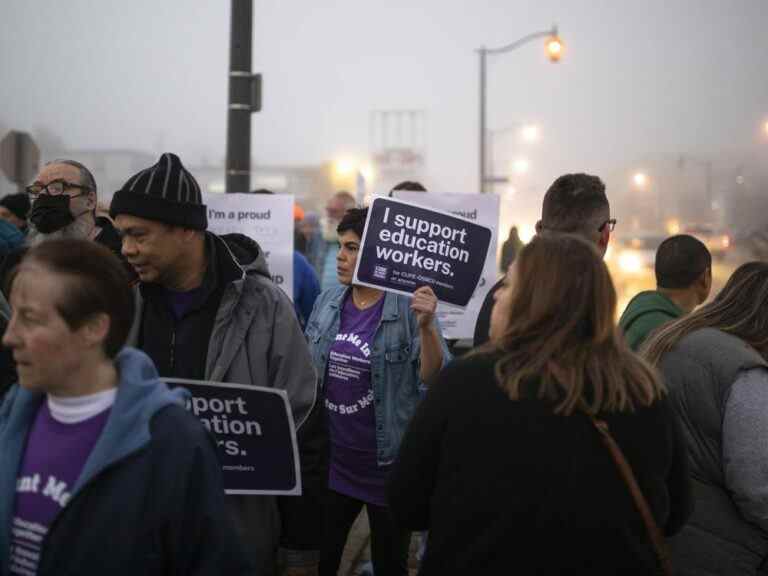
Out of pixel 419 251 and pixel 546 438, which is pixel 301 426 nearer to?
pixel 546 438

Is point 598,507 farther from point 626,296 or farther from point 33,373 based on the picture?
point 626,296

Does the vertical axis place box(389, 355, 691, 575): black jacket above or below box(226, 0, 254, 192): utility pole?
below

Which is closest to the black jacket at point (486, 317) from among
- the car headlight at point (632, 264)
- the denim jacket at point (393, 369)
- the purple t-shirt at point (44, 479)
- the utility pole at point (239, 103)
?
the denim jacket at point (393, 369)

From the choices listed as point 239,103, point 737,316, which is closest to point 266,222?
point 239,103

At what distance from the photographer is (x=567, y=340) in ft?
7.45

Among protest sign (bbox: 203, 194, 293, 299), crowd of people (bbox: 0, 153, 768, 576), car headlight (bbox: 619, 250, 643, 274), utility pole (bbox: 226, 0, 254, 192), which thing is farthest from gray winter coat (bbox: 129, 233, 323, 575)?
car headlight (bbox: 619, 250, 643, 274)

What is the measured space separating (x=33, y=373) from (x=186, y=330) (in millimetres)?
1026

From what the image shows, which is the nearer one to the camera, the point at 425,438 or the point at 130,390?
the point at 130,390

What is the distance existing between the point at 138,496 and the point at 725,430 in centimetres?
204

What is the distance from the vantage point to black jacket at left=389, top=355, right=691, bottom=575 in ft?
7.15

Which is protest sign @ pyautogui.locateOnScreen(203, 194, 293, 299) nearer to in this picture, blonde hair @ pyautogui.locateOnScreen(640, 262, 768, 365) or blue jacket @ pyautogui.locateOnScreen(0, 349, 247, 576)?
blonde hair @ pyautogui.locateOnScreen(640, 262, 768, 365)

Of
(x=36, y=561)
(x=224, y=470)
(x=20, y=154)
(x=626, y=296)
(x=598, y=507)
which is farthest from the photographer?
(x=626, y=296)

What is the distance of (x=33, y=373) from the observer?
6.82 ft

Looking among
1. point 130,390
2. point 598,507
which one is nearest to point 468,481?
point 598,507
